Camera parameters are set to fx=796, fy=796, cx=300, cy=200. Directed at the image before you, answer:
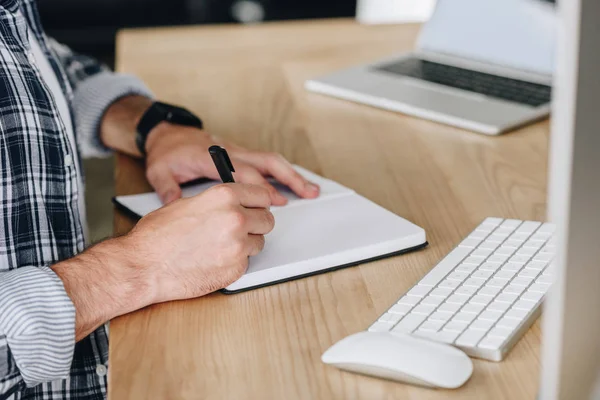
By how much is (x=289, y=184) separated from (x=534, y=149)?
41cm

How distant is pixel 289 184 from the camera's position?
0.98m

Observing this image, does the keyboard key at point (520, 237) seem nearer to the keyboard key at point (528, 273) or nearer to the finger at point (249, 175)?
the keyboard key at point (528, 273)

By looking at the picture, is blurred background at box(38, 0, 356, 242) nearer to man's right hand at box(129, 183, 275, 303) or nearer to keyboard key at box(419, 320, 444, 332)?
man's right hand at box(129, 183, 275, 303)

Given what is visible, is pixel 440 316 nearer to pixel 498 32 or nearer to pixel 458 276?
pixel 458 276

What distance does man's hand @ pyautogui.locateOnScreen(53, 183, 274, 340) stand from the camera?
0.77 meters

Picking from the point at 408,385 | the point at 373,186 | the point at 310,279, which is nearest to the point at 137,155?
the point at 373,186

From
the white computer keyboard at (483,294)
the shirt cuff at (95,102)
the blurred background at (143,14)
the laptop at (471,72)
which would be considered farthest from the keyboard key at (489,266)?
the blurred background at (143,14)

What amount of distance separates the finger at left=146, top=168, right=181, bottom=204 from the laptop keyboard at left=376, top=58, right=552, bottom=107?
575mm

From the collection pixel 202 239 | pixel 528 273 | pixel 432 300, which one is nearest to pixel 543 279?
pixel 528 273

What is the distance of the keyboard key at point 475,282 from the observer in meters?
0.75

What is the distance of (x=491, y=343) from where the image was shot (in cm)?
67

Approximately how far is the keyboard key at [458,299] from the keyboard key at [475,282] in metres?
0.02

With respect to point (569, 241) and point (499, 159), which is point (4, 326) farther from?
point (499, 159)

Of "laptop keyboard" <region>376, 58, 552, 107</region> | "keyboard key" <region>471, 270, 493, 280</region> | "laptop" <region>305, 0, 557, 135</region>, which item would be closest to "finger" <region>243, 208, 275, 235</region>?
"keyboard key" <region>471, 270, 493, 280</region>
